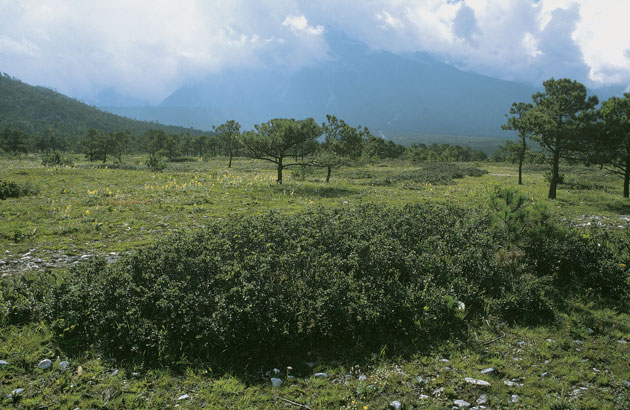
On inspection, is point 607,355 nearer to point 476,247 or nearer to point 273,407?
point 476,247

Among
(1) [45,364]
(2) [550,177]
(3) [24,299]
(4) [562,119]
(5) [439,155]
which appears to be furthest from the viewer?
(5) [439,155]

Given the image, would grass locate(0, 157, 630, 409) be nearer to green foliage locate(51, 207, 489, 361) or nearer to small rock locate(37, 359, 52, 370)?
small rock locate(37, 359, 52, 370)

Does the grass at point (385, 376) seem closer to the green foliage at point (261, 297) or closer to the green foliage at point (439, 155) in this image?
the green foliage at point (261, 297)

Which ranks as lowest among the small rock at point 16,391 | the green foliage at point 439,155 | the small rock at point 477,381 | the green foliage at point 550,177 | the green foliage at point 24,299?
the small rock at point 16,391

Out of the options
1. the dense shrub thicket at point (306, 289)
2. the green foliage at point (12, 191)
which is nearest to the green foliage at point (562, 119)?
the dense shrub thicket at point (306, 289)

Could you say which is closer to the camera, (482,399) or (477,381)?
(482,399)

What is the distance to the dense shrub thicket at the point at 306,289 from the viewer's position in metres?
6.63

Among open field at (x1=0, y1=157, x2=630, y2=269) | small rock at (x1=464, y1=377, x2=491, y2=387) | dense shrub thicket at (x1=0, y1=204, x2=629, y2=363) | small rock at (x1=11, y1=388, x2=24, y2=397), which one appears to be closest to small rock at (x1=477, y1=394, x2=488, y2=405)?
small rock at (x1=464, y1=377, x2=491, y2=387)

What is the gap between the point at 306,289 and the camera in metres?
7.62

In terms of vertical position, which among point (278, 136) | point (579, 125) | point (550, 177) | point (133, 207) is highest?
point (579, 125)

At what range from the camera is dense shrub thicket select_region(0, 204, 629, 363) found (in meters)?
6.63

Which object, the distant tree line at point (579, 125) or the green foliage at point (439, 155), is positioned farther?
the green foliage at point (439, 155)

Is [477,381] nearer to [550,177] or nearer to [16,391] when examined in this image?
[16,391]

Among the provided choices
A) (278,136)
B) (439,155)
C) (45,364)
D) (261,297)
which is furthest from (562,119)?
(439,155)
